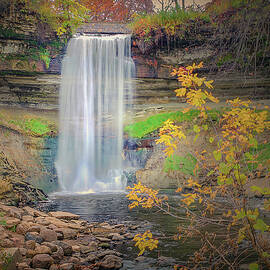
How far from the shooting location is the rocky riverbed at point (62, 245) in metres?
3.68

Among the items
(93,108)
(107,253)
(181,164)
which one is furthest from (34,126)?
(107,253)

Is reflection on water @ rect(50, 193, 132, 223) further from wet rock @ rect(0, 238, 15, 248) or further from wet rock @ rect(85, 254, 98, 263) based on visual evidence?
wet rock @ rect(0, 238, 15, 248)

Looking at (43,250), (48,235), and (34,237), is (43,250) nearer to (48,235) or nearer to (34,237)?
(34,237)

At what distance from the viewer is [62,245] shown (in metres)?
4.36

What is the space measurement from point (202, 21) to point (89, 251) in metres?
12.6

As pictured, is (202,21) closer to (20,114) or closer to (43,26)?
(43,26)

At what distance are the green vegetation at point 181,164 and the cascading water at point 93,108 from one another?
238 cm

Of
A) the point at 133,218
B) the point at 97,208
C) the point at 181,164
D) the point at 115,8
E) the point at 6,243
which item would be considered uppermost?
the point at 115,8

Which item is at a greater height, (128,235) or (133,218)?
(128,235)

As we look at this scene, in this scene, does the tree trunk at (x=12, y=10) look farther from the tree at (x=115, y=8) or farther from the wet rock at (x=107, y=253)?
the wet rock at (x=107, y=253)

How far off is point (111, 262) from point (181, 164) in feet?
30.0

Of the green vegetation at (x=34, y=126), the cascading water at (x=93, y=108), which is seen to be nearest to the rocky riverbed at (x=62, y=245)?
the cascading water at (x=93, y=108)

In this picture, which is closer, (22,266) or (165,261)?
(22,266)

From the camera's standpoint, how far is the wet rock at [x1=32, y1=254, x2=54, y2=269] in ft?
11.9
